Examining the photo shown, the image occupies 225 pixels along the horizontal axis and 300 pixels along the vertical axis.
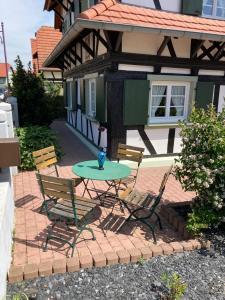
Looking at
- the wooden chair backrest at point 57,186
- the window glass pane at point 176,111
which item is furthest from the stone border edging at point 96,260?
the window glass pane at point 176,111

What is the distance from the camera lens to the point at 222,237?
11.1 feet

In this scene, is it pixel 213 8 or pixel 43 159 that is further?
pixel 213 8

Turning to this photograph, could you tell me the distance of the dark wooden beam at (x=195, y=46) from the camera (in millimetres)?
6208

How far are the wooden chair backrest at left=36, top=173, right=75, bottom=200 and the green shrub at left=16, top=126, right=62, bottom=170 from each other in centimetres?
309

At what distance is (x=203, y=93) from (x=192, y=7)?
2.24m

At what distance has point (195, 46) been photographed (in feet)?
21.0

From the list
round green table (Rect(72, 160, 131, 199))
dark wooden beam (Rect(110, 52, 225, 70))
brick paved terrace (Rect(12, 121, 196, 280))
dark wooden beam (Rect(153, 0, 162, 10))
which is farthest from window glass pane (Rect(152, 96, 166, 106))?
round green table (Rect(72, 160, 131, 199))

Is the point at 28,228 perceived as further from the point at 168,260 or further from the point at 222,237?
the point at 222,237

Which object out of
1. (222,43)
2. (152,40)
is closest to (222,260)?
(152,40)

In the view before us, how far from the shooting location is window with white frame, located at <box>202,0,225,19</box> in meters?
7.20

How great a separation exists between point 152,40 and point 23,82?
13.7 ft

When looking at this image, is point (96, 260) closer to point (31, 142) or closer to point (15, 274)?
point (15, 274)

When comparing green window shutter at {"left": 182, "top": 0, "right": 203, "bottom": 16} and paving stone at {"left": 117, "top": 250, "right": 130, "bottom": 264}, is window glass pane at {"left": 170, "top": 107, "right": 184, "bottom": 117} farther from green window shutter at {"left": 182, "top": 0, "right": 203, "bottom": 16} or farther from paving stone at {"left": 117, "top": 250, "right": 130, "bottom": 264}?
paving stone at {"left": 117, "top": 250, "right": 130, "bottom": 264}

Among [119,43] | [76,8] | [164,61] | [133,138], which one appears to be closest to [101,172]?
[133,138]
